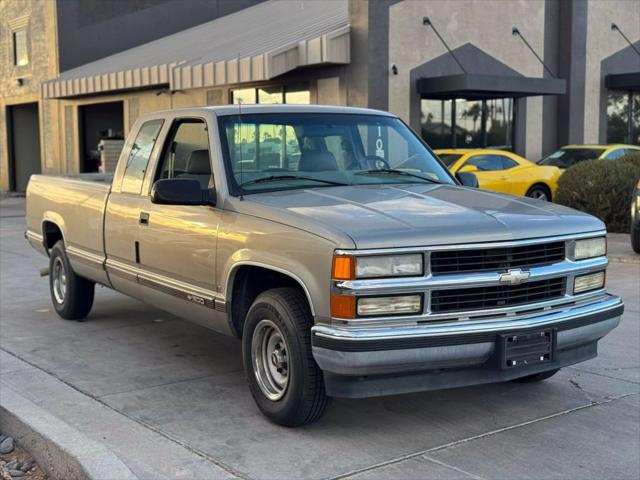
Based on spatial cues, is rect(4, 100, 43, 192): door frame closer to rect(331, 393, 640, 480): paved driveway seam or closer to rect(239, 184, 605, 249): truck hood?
rect(239, 184, 605, 249): truck hood

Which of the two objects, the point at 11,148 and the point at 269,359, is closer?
the point at 269,359

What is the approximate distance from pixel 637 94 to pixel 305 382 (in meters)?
25.2

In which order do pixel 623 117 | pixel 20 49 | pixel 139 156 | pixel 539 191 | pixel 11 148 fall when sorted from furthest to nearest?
pixel 11 148 → pixel 20 49 → pixel 623 117 → pixel 539 191 → pixel 139 156

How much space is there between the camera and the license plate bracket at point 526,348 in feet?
→ 14.6

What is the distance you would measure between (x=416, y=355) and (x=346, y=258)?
24.3 inches

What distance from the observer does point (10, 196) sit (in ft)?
101

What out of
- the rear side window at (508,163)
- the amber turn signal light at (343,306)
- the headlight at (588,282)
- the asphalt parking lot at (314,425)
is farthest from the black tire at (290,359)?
the rear side window at (508,163)

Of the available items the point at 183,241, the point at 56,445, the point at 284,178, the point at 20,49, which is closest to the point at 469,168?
the point at 284,178

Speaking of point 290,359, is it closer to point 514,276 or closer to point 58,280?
point 514,276

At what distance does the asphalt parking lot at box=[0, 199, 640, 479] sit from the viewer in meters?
4.36

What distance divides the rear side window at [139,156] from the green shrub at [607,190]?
33.3 feet

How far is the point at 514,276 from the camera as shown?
4.54 metres

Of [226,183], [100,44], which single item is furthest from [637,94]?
[226,183]

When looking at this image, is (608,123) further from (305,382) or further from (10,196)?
(305,382)
